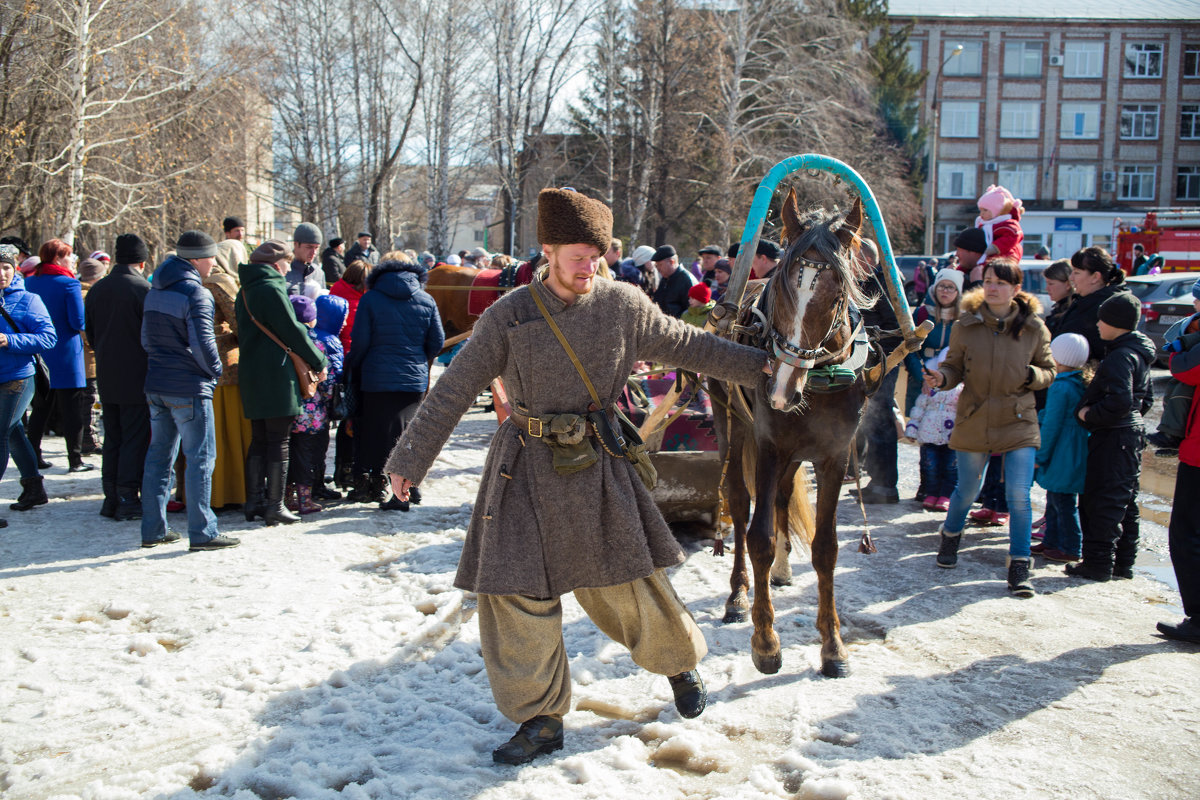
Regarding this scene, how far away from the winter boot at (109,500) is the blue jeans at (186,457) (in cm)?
92

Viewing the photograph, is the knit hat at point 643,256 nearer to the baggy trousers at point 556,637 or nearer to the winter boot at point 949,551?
the winter boot at point 949,551

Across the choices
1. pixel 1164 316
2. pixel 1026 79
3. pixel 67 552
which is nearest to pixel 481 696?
pixel 67 552

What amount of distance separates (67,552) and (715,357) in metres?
4.64

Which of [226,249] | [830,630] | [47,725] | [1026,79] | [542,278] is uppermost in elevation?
[1026,79]

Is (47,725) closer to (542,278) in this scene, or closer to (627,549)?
(627,549)

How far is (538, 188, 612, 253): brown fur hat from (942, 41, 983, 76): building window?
49.6 m

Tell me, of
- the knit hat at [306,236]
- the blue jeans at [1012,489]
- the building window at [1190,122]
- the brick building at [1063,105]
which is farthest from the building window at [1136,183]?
the knit hat at [306,236]

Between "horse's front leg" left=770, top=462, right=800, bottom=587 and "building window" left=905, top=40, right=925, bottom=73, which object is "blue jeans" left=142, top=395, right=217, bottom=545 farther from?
"building window" left=905, top=40, right=925, bottom=73

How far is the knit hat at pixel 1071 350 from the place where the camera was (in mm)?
5754

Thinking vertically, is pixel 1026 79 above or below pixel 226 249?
above

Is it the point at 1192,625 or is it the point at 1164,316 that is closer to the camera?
the point at 1192,625

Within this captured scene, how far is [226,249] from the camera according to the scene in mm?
7340

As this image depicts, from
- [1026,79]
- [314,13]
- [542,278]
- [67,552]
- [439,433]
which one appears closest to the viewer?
[439,433]

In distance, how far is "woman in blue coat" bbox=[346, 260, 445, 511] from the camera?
6.86m
